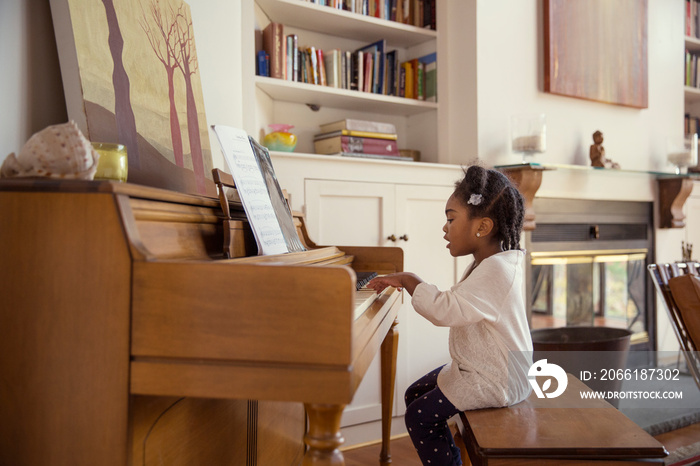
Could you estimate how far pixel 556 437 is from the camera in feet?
4.06

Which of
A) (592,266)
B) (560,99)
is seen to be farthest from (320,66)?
(592,266)

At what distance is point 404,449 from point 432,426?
0.99 metres

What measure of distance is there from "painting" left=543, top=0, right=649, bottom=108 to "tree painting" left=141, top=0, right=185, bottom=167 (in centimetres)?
227

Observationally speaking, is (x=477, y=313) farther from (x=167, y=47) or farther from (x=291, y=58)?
(x=291, y=58)

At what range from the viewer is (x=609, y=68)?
344 cm

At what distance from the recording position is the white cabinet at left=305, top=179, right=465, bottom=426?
7.98ft

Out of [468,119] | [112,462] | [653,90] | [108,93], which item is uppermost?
[653,90]

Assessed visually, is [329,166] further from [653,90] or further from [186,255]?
[653,90]

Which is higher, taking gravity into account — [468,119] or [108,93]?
[468,119]

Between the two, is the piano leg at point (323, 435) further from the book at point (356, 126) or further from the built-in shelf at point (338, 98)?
the book at point (356, 126)

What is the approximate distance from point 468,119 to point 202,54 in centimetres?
147

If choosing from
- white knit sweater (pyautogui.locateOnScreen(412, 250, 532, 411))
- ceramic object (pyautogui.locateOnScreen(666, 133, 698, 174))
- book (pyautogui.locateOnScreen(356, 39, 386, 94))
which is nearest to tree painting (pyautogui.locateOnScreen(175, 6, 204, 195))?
white knit sweater (pyautogui.locateOnScreen(412, 250, 532, 411))

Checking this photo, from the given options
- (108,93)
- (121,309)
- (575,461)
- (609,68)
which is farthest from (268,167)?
(609,68)

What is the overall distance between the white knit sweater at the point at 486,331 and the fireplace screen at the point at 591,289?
5.41 ft
